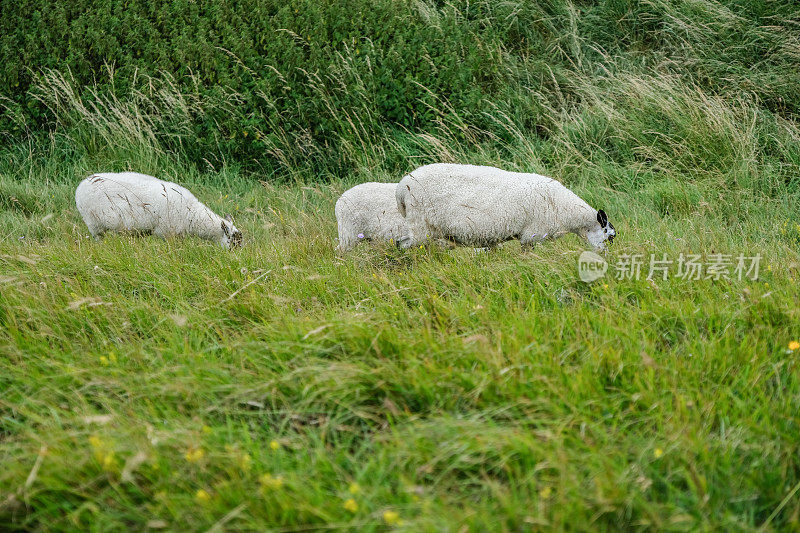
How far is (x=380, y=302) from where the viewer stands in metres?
3.39

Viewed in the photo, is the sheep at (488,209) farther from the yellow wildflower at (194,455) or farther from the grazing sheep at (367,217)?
→ the yellow wildflower at (194,455)

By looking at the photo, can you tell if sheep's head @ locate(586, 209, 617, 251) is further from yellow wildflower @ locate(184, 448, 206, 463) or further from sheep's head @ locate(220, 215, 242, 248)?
yellow wildflower @ locate(184, 448, 206, 463)

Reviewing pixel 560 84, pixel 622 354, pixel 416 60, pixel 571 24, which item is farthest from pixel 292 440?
pixel 571 24

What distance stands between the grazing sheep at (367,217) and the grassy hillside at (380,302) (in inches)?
8.6

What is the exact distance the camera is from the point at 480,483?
2.09 m

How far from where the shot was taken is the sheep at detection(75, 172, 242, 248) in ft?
17.6

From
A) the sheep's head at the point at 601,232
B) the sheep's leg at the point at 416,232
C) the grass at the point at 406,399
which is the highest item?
the grass at the point at 406,399

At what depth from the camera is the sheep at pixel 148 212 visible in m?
5.38

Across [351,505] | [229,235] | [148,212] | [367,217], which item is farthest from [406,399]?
[148,212]

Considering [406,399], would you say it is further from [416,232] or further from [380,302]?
[416,232]

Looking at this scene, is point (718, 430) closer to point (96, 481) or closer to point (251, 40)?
point (96, 481)

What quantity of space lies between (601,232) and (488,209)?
85 centimetres

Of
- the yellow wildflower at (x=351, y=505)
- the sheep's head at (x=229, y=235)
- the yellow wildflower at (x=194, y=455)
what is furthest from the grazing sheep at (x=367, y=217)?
the yellow wildflower at (x=351, y=505)

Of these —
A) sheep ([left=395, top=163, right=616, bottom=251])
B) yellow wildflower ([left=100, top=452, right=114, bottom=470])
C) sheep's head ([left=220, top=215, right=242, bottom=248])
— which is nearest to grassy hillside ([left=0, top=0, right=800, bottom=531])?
yellow wildflower ([left=100, top=452, right=114, bottom=470])
